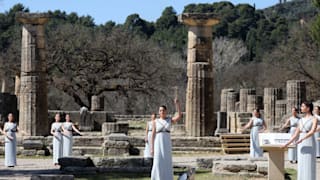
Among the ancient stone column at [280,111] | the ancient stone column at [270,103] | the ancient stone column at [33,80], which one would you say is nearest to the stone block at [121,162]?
the ancient stone column at [33,80]

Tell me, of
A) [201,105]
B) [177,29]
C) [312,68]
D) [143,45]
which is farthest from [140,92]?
[177,29]

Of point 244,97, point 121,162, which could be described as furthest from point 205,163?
point 244,97

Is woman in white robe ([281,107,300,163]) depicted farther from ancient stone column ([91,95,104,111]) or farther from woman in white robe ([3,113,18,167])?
ancient stone column ([91,95,104,111])

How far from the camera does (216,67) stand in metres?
82.5

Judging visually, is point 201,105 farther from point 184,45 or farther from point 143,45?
point 184,45

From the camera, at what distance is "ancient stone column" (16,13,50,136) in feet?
99.9

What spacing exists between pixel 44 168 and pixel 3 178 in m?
3.45

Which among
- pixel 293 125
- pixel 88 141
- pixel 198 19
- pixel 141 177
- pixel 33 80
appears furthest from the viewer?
pixel 33 80

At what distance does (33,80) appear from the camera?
30.7 meters

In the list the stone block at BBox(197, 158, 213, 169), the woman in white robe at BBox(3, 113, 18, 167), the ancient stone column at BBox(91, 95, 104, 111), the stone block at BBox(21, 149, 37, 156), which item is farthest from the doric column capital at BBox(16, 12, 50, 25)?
the ancient stone column at BBox(91, 95, 104, 111)

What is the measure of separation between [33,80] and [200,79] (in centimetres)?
651

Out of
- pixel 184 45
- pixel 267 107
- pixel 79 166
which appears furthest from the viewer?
pixel 184 45

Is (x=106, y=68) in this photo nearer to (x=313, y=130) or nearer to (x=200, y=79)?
(x=200, y=79)

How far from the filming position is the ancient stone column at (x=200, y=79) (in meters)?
30.7
